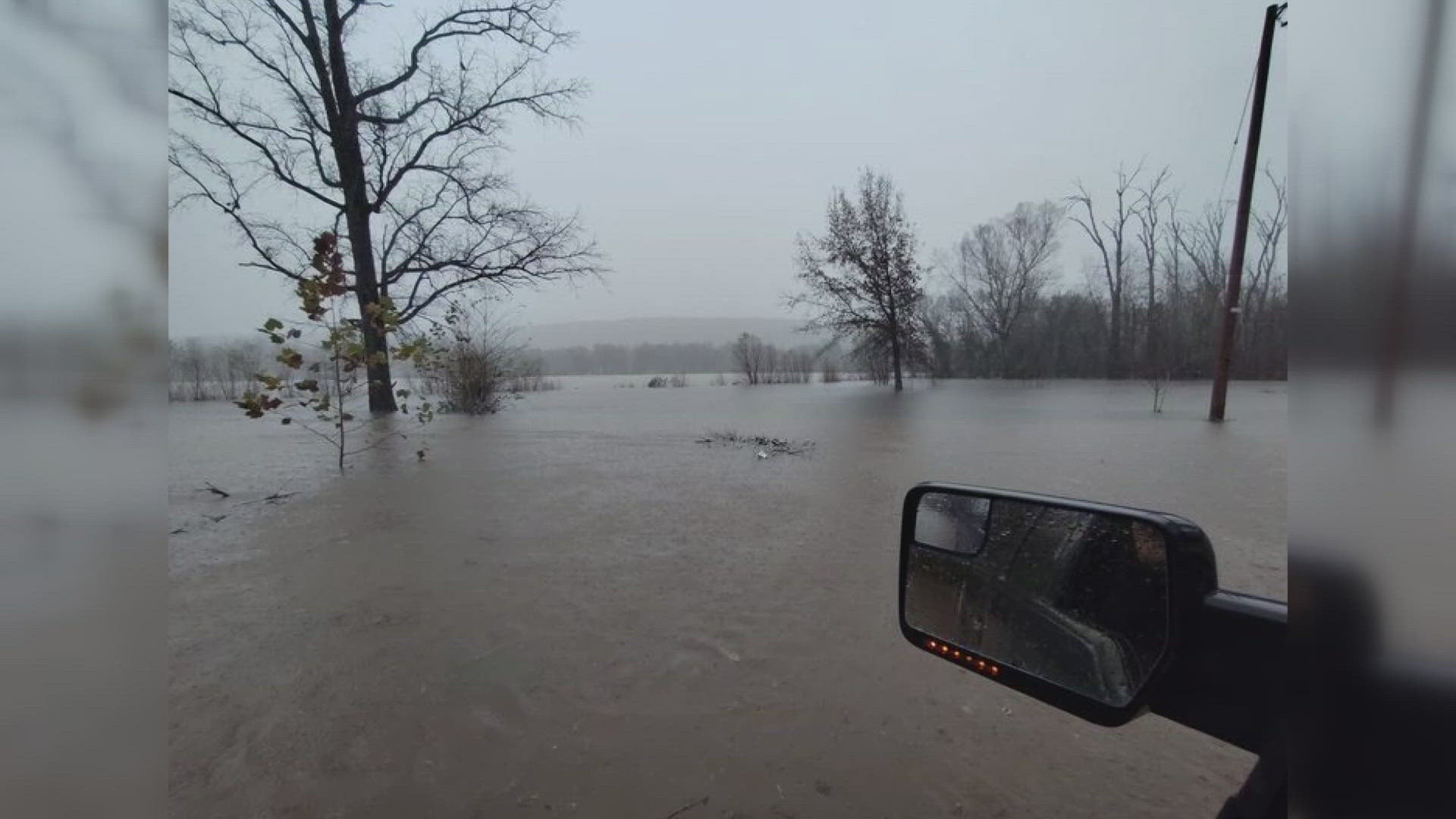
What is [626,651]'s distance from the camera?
2.30 meters

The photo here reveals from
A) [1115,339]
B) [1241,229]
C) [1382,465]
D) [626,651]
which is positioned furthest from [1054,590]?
[1115,339]

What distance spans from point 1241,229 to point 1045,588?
2991mm

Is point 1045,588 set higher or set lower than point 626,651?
higher

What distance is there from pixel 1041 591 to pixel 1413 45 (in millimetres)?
810

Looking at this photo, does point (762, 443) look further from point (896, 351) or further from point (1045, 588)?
point (896, 351)

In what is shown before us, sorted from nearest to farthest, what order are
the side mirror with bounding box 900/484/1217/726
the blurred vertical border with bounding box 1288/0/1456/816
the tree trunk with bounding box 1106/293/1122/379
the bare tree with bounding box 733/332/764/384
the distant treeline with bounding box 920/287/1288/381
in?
the blurred vertical border with bounding box 1288/0/1456/816
the side mirror with bounding box 900/484/1217/726
the distant treeline with bounding box 920/287/1288/381
the tree trunk with bounding box 1106/293/1122/379
the bare tree with bounding box 733/332/764/384

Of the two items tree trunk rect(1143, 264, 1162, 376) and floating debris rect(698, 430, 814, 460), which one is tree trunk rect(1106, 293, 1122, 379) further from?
floating debris rect(698, 430, 814, 460)

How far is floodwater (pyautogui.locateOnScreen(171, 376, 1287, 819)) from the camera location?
153 cm

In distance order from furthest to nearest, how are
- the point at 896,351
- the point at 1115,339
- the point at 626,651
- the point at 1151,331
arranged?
the point at 896,351 < the point at 1115,339 < the point at 1151,331 < the point at 626,651

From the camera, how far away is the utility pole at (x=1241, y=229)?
1.62 m

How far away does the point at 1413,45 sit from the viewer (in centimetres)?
43

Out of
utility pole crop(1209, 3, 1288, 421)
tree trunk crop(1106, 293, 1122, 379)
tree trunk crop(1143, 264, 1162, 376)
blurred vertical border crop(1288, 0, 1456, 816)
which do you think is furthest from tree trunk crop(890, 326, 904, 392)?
blurred vertical border crop(1288, 0, 1456, 816)

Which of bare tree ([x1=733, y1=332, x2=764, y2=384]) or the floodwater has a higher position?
bare tree ([x1=733, y1=332, x2=764, y2=384])

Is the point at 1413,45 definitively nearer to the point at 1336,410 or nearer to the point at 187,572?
the point at 1336,410
